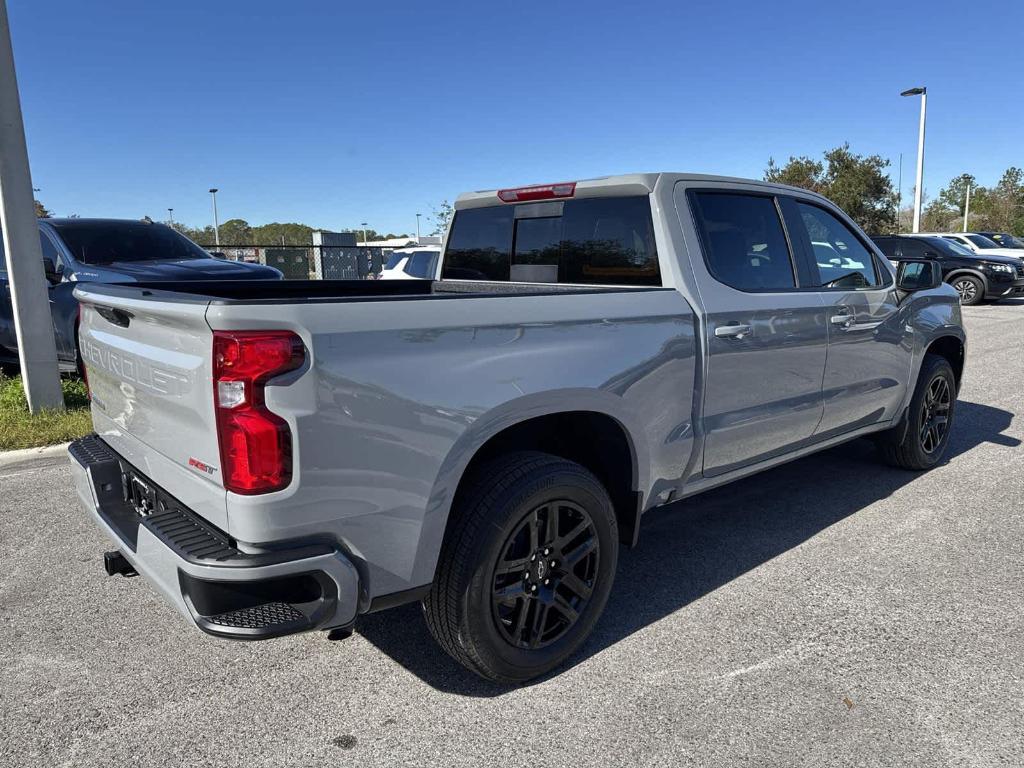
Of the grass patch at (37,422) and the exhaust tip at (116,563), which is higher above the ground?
the exhaust tip at (116,563)

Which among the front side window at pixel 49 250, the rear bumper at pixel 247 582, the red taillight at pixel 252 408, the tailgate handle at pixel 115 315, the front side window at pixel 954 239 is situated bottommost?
the rear bumper at pixel 247 582

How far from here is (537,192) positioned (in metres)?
4.02

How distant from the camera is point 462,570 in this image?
255 centimetres

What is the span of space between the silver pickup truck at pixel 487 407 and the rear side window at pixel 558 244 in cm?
1

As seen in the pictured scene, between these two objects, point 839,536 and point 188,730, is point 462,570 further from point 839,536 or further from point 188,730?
point 839,536

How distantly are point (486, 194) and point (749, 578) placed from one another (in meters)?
2.53

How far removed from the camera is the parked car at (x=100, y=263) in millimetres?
7480

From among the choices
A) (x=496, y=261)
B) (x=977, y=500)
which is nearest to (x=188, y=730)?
(x=496, y=261)

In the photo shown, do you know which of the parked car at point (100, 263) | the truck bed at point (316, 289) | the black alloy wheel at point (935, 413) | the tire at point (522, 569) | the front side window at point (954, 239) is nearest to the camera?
the tire at point (522, 569)

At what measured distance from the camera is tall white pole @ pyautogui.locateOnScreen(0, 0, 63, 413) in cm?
614

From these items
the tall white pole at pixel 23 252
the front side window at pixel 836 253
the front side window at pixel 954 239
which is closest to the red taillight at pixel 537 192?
the front side window at pixel 836 253

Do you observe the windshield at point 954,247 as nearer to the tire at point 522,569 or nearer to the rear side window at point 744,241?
the rear side window at point 744,241

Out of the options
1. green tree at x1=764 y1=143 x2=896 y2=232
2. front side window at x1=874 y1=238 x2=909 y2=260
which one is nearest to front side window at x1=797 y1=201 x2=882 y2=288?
front side window at x1=874 y1=238 x2=909 y2=260

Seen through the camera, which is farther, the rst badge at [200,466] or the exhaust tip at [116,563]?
the exhaust tip at [116,563]
